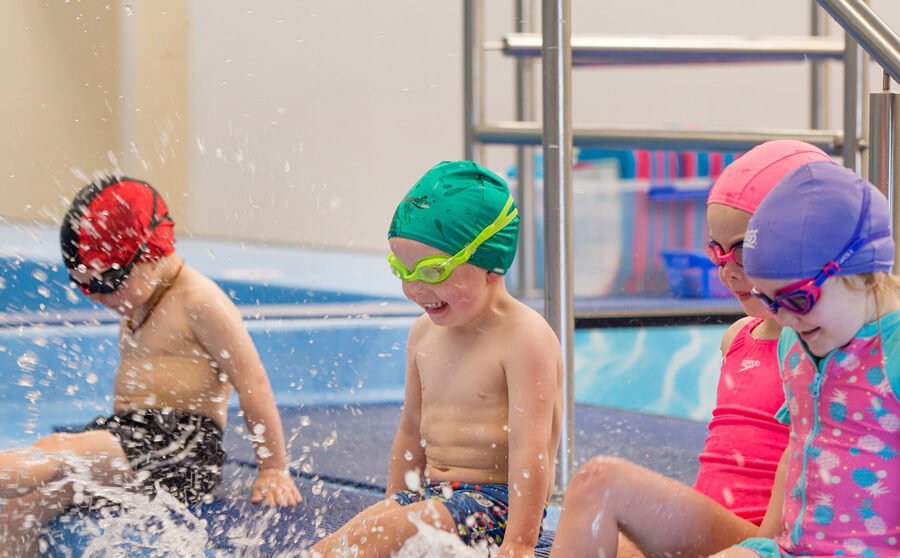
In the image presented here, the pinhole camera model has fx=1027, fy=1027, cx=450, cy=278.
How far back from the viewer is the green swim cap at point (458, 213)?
5.43 feet

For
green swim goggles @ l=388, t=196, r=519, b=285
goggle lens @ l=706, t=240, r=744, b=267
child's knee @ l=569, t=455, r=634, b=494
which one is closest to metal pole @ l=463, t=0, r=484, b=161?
A: green swim goggles @ l=388, t=196, r=519, b=285

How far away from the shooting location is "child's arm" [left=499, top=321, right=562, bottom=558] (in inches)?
61.1

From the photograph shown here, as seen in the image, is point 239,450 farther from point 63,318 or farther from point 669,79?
point 669,79

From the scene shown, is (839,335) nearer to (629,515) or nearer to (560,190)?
(629,515)

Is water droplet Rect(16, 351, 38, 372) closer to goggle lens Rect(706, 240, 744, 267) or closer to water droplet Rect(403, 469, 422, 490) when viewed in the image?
water droplet Rect(403, 469, 422, 490)

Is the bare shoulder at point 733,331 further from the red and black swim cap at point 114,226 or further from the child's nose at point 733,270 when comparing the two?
the red and black swim cap at point 114,226

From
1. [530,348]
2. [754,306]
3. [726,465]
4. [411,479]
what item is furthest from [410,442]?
[754,306]

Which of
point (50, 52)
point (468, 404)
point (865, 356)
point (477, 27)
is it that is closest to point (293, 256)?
point (50, 52)

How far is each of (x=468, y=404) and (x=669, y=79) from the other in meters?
6.10

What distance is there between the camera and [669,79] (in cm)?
736

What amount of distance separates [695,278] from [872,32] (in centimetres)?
347

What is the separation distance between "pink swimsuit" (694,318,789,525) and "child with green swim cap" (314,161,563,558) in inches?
10.2

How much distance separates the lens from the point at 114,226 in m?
2.25

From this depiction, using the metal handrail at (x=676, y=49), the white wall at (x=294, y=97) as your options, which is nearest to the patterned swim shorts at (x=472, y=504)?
the metal handrail at (x=676, y=49)
